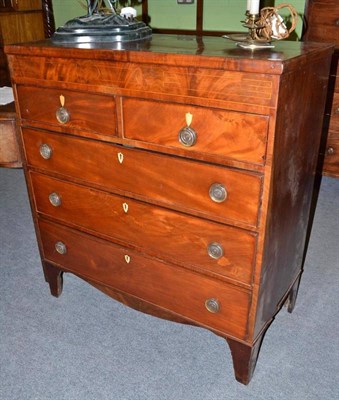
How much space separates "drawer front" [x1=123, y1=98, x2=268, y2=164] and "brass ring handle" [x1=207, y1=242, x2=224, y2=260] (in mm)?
316

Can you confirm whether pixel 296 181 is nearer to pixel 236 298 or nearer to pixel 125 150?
pixel 236 298

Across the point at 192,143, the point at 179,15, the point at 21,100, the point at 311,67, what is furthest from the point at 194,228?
the point at 179,15

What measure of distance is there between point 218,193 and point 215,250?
0.21 metres

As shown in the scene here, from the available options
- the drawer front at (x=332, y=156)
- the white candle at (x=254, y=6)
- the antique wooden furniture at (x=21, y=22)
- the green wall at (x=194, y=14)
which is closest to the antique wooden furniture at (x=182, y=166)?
the white candle at (x=254, y=6)

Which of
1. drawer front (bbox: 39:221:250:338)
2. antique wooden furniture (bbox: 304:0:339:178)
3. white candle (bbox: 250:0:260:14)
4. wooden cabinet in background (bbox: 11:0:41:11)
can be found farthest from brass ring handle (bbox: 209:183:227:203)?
wooden cabinet in background (bbox: 11:0:41:11)

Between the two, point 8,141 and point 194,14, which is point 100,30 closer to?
point 8,141

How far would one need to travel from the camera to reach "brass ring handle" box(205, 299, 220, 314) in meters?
1.57

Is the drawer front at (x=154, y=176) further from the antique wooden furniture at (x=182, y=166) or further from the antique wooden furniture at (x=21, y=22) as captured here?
the antique wooden furniture at (x=21, y=22)

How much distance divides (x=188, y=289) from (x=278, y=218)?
43cm

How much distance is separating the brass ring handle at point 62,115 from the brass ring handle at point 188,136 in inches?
19.0

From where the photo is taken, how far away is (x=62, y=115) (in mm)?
1631

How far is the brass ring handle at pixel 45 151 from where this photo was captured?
174 cm

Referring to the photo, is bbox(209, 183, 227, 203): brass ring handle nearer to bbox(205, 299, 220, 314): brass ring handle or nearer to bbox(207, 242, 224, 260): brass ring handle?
bbox(207, 242, 224, 260): brass ring handle

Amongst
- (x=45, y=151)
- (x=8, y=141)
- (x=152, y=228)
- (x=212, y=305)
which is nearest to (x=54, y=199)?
(x=45, y=151)
